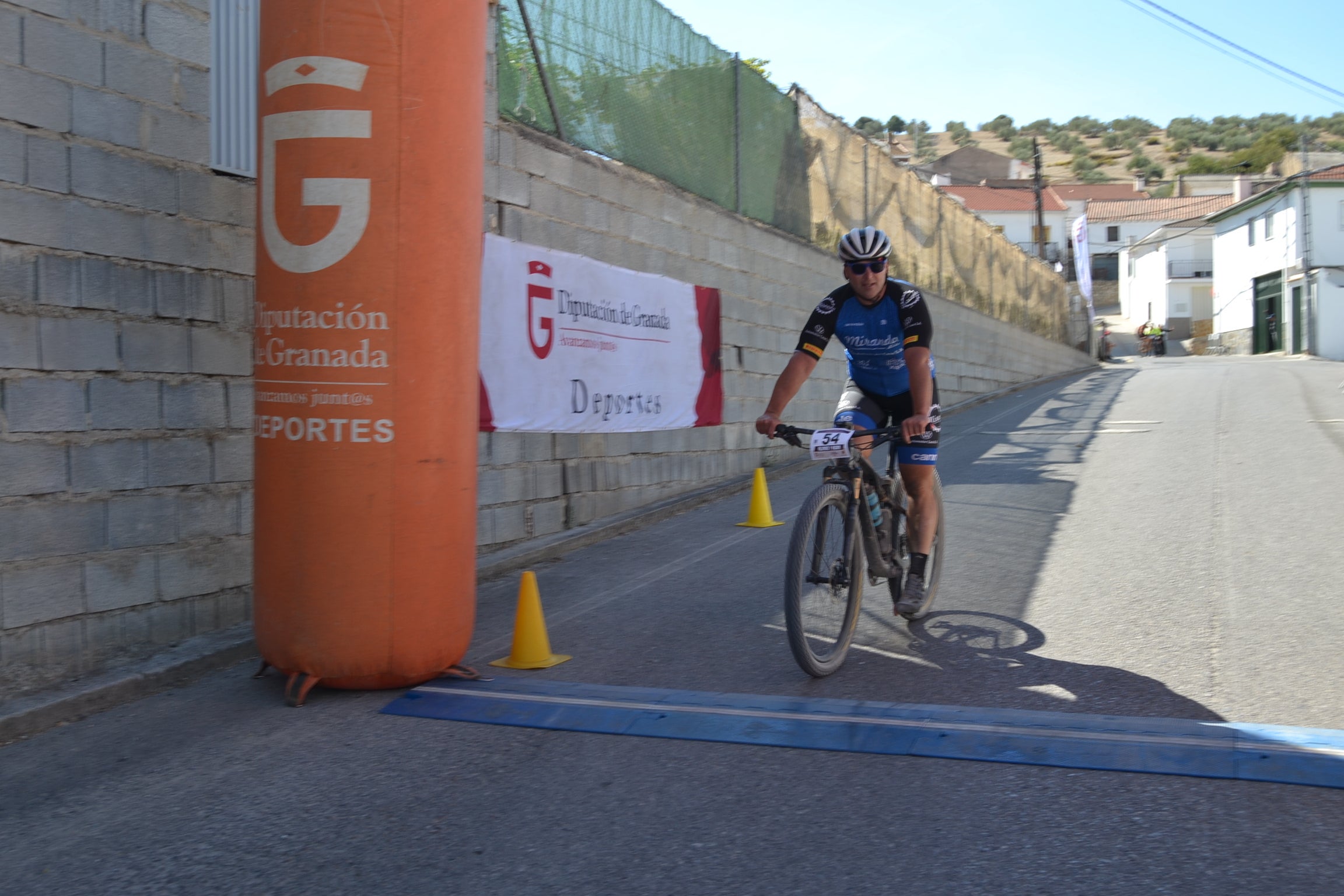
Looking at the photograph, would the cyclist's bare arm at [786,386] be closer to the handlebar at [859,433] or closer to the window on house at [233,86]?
the handlebar at [859,433]

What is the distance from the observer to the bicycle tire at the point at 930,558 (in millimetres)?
5680

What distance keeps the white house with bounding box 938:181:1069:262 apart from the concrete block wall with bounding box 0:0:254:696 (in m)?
81.4

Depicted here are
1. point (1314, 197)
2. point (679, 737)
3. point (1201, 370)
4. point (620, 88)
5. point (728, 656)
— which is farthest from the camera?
point (1314, 197)

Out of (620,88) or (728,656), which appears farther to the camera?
(620,88)

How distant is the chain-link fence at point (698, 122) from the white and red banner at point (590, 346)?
1.20m

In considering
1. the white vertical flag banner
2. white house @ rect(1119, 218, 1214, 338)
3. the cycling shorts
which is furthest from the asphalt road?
white house @ rect(1119, 218, 1214, 338)

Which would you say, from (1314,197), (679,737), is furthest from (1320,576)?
(1314,197)

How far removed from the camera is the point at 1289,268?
48.1 m

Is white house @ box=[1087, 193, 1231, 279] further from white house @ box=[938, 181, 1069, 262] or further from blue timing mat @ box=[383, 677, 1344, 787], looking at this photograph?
blue timing mat @ box=[383, 677, 1344, 787]

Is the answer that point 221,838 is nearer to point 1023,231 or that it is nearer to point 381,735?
point 381,735

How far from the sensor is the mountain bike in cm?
469

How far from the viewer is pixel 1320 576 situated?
6.23 m

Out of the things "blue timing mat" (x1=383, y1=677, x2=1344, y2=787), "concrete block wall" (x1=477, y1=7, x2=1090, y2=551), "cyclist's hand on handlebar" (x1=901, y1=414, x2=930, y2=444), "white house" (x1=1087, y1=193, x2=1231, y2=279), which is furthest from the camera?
"white house" (x1=1087, y1=193, x2=1231, y2=279)

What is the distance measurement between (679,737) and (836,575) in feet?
3.97
